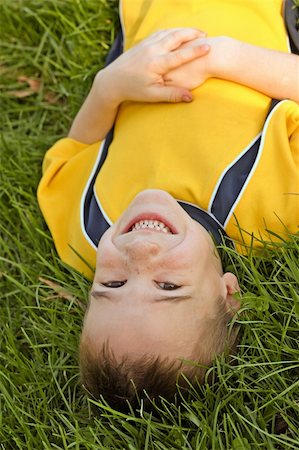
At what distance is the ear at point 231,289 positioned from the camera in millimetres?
2246

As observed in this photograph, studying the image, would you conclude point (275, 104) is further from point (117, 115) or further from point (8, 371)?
point (8, 371)

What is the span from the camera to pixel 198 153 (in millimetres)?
2428

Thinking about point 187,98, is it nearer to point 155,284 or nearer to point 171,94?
point 171,94

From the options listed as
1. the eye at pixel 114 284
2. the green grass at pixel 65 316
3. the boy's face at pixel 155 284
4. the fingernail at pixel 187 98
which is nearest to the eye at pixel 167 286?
the boy's face at pixel 155 284

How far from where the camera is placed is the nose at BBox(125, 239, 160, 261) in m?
2.11

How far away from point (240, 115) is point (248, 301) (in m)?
0.63

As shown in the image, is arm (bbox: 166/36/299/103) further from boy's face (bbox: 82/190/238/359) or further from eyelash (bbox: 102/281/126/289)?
eyelash (bbox: 102/281/126/289)

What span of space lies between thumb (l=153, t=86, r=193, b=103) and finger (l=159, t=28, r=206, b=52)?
13cm

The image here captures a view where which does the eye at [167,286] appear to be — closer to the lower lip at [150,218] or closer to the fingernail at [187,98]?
the lower lip at [150,218]

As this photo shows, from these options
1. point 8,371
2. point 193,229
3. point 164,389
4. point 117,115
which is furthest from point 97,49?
point 164,389

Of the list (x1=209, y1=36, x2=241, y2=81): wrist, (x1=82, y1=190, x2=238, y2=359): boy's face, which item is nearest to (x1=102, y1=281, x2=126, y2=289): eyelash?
(x1=82, y1=190, x2=238, y2=359): boy's face

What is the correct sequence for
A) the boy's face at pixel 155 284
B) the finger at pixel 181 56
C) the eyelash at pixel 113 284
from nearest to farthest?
1. the boy's face at pixel 155 284
2. the eyelash at pixel 113 284
3. the finger at pixel 181 56

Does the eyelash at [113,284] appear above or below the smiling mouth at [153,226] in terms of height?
below

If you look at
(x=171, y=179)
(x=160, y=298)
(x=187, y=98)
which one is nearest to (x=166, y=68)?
(x=187, y=98)
